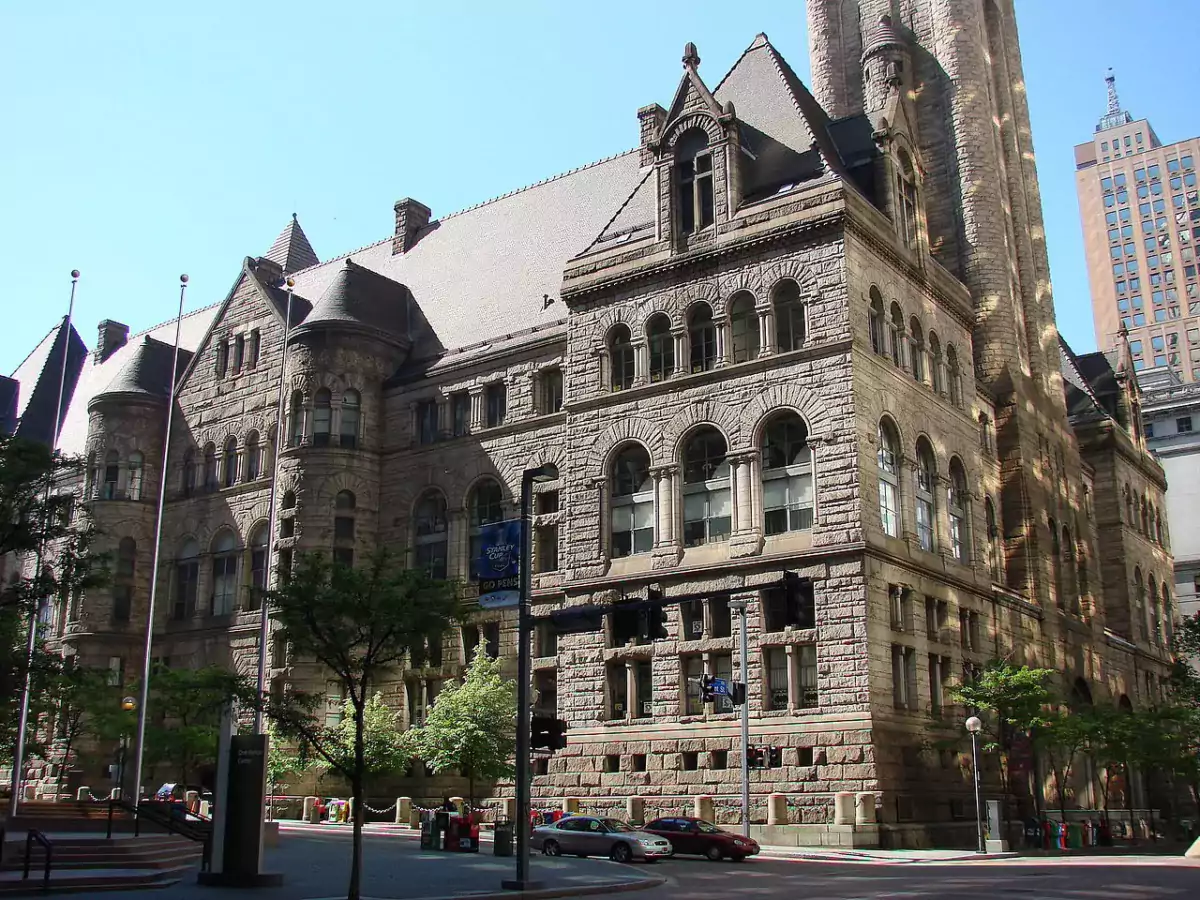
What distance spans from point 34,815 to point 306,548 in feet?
65.5

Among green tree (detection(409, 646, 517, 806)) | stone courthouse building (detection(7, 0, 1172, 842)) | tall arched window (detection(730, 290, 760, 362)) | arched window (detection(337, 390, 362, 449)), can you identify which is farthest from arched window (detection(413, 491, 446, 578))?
tall arched window (detection(730, 290, 760, 362))

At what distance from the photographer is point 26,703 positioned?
4050cm

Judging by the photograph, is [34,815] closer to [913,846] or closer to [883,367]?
[913,846]

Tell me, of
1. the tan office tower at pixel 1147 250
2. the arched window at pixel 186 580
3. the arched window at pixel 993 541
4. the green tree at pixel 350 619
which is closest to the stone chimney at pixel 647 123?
the arched window at pixel 993 541

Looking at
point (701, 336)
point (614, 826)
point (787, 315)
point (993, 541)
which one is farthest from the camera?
point (993, 541)

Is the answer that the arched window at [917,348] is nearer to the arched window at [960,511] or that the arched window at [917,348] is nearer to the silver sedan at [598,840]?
the arched window at [960,511]

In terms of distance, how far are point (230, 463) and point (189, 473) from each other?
3.08m

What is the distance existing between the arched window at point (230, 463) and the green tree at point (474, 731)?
1871 cm

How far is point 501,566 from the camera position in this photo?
2686cm

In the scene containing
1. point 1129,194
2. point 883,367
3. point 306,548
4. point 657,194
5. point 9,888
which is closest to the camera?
point 9,888

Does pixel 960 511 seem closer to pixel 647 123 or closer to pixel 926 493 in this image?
pixel 926 493

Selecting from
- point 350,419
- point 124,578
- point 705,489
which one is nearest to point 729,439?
point 705,489

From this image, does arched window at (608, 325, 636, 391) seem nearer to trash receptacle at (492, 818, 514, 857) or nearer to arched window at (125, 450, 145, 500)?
trash receptacle at (492, 818, 514, 857)

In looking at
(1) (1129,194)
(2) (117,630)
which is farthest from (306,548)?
(1) (1129,194)
